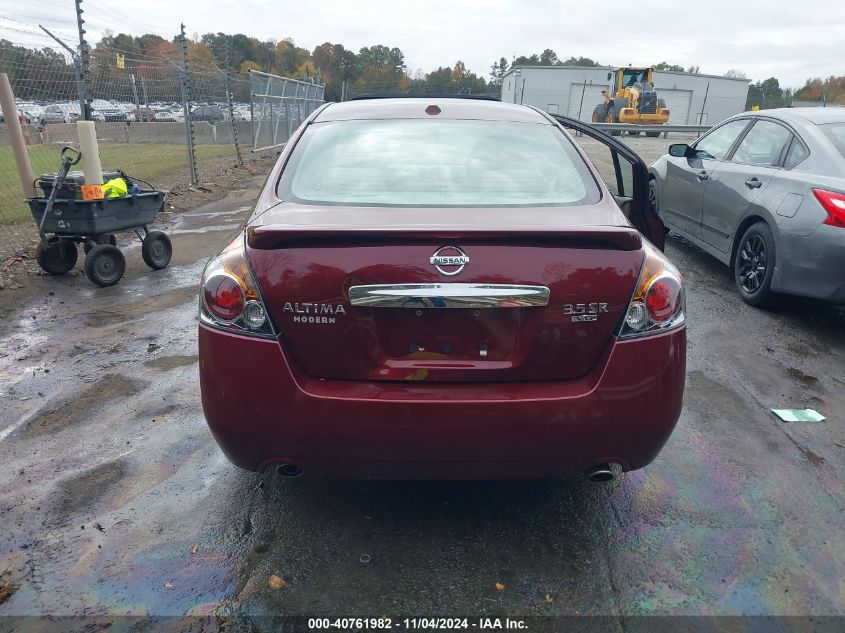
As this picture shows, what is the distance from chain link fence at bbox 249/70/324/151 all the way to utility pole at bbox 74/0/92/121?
650cm


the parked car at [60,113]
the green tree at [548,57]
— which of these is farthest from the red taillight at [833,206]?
the green tree at [548,57]

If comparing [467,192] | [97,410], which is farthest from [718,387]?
[97,410]

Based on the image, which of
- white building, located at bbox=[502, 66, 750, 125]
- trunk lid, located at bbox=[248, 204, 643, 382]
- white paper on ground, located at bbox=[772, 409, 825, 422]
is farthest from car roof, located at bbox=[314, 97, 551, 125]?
white building, located at bbox=[502, 66, 750, 125]

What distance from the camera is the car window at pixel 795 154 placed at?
A: 17.4 feet

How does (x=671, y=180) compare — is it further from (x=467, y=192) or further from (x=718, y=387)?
(x=467, y=192)

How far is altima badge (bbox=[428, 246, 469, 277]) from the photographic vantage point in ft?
7.30

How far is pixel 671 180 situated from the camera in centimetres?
745

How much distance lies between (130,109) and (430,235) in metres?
11.1

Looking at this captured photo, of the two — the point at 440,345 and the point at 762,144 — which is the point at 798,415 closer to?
the point at 440,345

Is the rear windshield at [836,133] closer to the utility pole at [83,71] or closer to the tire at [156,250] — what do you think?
the tire at [156,250]

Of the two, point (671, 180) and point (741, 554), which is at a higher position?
point (671, 180)

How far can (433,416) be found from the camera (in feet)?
7.41

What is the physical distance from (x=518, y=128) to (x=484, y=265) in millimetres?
1306

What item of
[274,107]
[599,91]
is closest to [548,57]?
[599,91]
